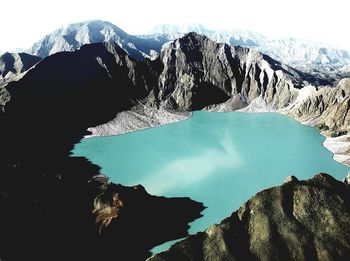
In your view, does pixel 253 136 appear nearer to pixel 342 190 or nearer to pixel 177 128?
pixel 177 128

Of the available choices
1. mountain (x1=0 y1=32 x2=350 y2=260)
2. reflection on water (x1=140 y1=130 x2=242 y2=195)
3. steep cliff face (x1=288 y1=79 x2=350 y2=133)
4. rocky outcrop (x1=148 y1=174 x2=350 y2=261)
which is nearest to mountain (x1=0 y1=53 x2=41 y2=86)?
Result: mountain (x1=0 y1=32 x2=350 y2=260)

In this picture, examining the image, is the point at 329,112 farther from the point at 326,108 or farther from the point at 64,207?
the point at 64,207

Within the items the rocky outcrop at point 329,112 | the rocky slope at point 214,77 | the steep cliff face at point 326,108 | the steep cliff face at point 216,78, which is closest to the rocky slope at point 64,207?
the rocky outcrop at point 329,112

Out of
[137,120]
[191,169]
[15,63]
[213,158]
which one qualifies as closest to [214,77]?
[137,120]

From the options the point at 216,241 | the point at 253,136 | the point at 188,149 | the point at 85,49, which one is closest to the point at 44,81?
the point at 85,49

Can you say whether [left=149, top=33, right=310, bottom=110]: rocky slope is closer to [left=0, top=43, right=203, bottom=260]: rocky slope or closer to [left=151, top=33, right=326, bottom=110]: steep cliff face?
[left=151, top=33, right=326, bottom=110]: steep cliff face

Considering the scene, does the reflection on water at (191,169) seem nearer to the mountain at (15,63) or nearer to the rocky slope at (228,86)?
the rocky slope at (228,86)
